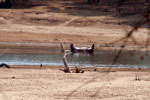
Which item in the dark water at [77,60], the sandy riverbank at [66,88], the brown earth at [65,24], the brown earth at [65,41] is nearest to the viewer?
the sandy riverbank at [66,88]

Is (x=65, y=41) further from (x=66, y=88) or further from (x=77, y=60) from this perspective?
(x=66, y=88)

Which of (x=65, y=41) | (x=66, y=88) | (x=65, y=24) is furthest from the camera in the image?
(x=65, y=24)

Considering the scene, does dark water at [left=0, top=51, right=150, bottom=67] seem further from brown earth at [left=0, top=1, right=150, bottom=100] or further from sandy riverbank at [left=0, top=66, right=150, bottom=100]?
sandy riverbank at [left=0, top=66, right=150, bottom=100]

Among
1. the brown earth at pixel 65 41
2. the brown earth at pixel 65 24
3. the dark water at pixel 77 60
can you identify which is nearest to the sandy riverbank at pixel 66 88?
the brown earth at pixel 65 41

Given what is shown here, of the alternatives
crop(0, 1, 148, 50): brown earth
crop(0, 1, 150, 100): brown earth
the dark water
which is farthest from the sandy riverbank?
crop(0, 1, 148, 50): brown earth

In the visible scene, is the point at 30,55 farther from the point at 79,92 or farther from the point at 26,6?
the point at 26,6

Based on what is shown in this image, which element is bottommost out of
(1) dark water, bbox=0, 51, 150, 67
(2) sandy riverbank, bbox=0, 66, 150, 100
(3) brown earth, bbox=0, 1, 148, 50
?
(3) brown earth, bbox=0, 1, 148, 50

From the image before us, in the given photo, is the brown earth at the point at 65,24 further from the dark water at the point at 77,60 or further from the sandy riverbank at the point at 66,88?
the sandy riverbank at the point at 66,88

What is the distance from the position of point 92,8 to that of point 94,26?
13.3ft

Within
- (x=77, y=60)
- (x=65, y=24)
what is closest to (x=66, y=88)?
(x=77, y=60)

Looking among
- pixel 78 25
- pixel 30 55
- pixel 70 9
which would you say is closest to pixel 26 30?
pixel 78 25

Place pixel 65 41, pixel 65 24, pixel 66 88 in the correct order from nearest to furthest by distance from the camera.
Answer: pixel 66 88 → pixel 65 41 → pixel 65 24

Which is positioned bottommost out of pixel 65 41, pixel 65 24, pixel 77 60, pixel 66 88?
pixel 65 41

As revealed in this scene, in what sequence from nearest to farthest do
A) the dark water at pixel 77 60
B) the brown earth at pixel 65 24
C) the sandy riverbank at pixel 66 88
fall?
the sandy riverbank at pixel 66 88, the dark water at pixel 77 60, the brown earth at pixel 65 24
